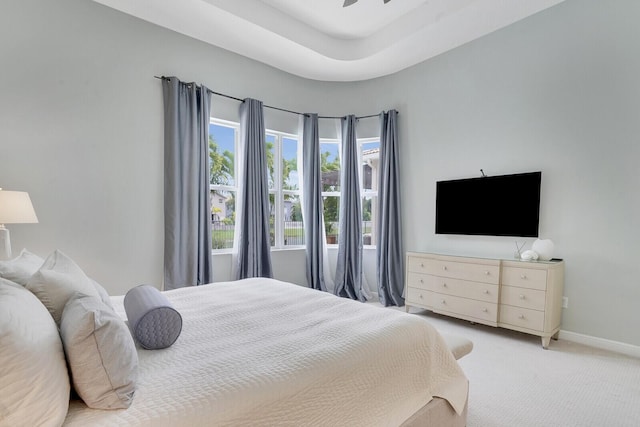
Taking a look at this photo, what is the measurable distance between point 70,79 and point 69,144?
558 millimetres

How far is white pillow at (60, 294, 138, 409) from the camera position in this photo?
0.89m

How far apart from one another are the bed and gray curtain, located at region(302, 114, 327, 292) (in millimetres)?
2377

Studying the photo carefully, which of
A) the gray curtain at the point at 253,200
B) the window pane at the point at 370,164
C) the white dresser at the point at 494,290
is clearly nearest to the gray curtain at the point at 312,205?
the gray curtain at the point at 253,200

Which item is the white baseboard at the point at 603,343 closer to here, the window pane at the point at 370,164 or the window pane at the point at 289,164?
the window pane at the point at 370,164

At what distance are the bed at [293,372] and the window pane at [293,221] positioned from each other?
2.44m

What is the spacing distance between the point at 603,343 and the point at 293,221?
3455 millimetres

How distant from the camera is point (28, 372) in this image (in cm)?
76

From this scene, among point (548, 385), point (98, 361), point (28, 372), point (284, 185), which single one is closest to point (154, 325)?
point (98, 361)

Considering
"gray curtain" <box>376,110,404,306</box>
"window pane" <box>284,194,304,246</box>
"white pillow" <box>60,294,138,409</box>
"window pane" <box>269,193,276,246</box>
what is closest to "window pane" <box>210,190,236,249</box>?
"window pane" <box>269,193,276,246</box>

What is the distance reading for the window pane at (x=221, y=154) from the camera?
3.72 m

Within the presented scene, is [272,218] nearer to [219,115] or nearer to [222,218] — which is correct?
[222,218]

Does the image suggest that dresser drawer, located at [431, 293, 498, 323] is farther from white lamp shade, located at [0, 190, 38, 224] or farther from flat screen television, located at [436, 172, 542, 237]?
white lamp shade, located at [0, 190, 38, 224]

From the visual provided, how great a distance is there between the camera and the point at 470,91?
11.8 ft

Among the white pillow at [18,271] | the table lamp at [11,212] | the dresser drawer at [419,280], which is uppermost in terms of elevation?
the table lamp at [11,212]
